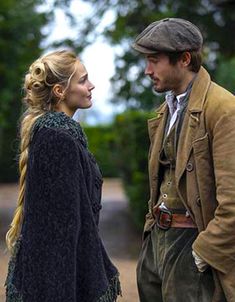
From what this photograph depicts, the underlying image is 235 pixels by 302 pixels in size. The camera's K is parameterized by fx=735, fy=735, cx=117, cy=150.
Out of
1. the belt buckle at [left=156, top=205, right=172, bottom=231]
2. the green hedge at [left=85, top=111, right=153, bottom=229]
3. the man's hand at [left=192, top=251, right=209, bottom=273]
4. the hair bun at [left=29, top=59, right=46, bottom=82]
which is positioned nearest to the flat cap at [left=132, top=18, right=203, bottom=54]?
the hair bun at [left=29, top=59, right=46, bottom=82]

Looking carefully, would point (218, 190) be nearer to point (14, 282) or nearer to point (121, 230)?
point (14, 282)

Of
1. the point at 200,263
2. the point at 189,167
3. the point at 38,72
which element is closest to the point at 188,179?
the point at 189,167

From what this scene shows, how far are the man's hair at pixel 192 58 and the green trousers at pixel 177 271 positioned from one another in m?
0.78

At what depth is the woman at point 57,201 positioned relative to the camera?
3264mm

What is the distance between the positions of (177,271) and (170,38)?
1100 millimetres

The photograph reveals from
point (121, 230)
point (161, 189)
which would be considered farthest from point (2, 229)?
point (161, 189)

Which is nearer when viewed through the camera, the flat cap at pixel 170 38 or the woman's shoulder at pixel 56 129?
the woman's shoulder at pixel 56 129

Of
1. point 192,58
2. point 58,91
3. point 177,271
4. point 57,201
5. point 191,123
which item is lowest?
point 177,271

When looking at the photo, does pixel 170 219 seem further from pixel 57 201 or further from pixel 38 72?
pixel 38 72

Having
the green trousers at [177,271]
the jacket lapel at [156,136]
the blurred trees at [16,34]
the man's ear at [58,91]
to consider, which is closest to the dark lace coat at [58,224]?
the man's ear at [58,91]

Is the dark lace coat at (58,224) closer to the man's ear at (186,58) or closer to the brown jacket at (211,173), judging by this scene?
the brown jacket at (211,173)

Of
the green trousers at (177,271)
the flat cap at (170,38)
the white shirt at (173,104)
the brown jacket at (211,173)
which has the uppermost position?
the flat cap at (170,38)

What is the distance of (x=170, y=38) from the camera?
3.45 meters

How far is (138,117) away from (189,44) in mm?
8543
